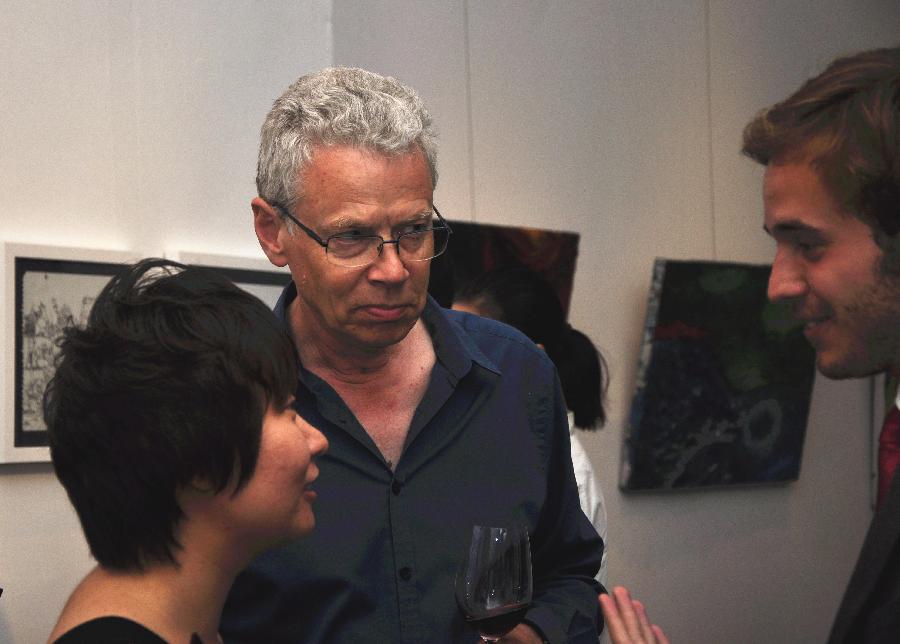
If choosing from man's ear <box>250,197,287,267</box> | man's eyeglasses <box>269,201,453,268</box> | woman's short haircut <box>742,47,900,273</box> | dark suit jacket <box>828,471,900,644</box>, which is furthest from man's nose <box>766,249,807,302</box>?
man's ear <box>250,197,287,267</box>

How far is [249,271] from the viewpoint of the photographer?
5234mm

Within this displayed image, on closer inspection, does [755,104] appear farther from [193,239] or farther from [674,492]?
[193,239]

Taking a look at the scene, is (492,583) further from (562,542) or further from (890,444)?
(890,444)

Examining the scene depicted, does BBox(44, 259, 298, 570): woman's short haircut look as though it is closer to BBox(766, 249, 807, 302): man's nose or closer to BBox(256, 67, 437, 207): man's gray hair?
BBox(256, 67, 437, 207): man's gray hair

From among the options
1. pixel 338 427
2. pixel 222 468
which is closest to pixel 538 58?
pixel 338 427

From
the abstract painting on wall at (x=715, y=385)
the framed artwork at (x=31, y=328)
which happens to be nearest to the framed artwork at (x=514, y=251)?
the abstract painting on wall at (x=715, y=385)

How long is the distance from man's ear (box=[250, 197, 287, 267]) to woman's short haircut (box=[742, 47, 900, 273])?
3.81 feet

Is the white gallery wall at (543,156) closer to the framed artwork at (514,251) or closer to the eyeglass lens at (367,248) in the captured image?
the framed artwork at (514,251)

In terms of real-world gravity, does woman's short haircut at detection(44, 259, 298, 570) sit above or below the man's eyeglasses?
below

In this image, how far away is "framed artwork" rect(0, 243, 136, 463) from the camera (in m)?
4.36

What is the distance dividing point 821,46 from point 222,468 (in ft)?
24.9

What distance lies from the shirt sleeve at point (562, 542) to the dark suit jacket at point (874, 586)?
2.86 feet

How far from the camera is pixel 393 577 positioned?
278 centimetres

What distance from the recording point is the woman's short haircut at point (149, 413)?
2.18 m
